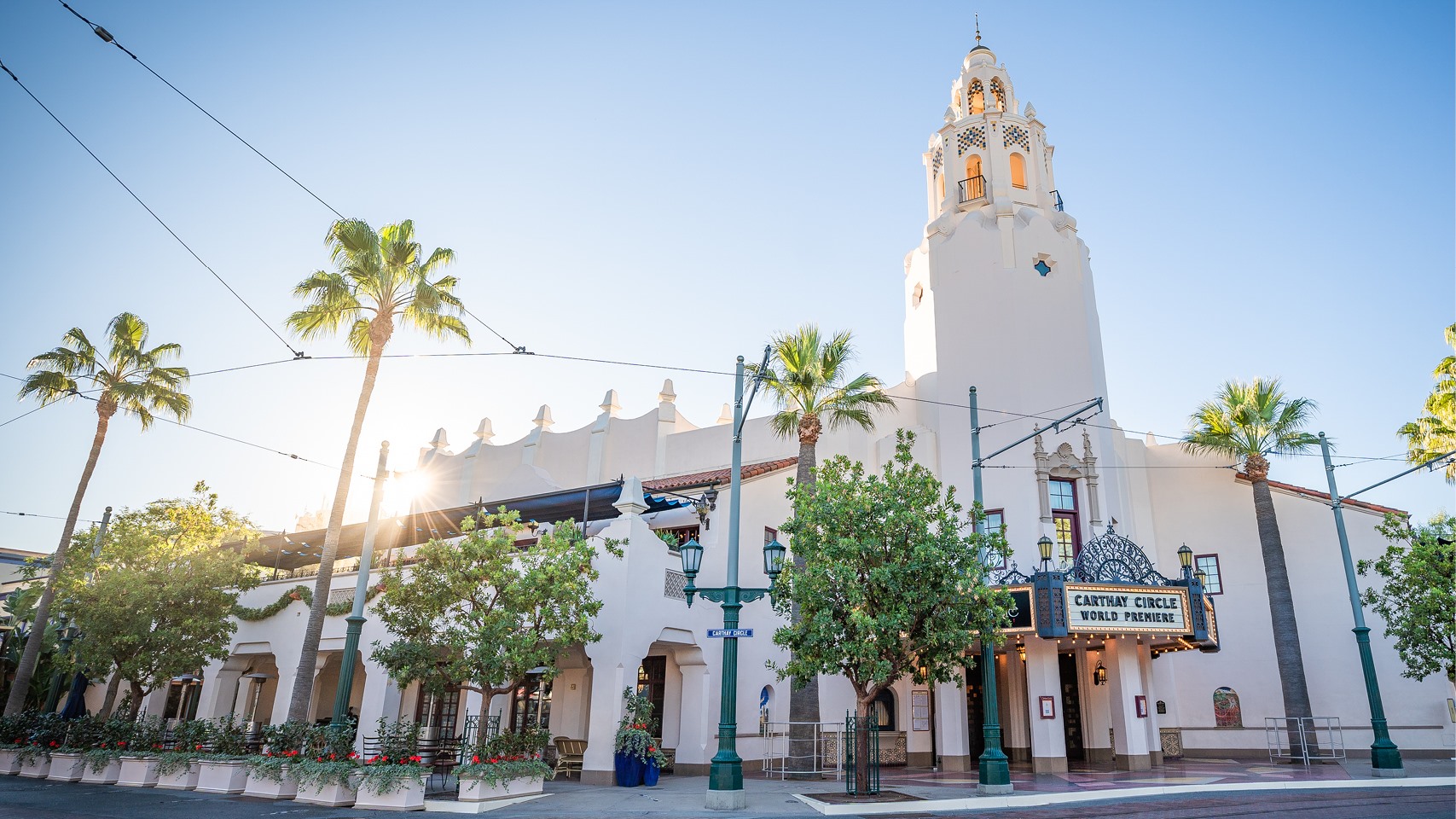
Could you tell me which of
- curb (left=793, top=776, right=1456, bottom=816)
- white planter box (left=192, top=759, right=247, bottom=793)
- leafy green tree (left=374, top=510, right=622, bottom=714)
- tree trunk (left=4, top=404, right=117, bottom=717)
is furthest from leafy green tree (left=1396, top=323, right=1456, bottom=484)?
tree trunk (left=4, top=404, right=117, bottom=717)

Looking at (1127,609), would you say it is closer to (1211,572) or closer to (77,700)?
(1211,572)

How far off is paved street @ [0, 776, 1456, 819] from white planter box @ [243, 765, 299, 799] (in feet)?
1.26

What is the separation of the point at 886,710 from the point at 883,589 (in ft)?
39.0

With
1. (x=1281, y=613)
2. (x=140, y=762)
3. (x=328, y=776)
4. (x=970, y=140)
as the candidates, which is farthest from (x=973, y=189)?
(x=140, y=762)

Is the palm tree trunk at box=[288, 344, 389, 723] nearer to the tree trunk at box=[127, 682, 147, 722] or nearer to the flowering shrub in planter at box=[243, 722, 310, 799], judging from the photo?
the flowering shrub in planter at box=[243, 722, 310, 799]

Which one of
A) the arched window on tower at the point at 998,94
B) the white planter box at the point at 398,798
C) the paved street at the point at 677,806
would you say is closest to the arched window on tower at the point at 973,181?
the arched window on tower at the point at 998,94

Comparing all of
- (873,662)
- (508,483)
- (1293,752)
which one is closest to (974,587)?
(873,662)

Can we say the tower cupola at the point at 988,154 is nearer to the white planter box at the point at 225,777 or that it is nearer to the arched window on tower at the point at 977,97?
the arched window on tower at the point at 977,97

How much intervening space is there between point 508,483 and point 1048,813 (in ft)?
95.9

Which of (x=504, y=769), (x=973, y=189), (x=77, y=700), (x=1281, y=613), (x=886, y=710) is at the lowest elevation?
(x=504, y=769)

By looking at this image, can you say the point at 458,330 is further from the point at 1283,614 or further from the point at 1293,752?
the point at 1293,752

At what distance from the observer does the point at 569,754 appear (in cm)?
2209

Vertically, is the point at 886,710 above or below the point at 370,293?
below

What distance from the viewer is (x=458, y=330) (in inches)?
896
